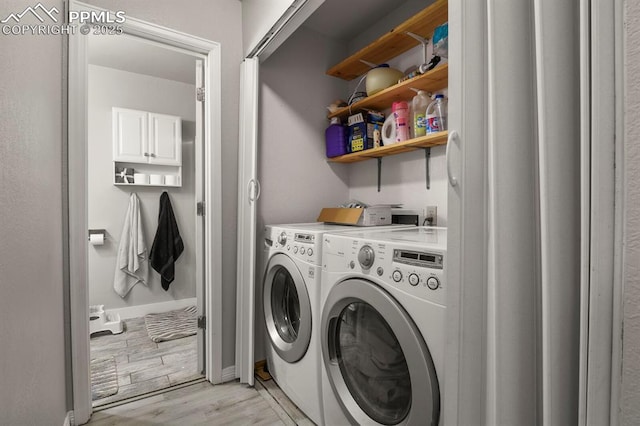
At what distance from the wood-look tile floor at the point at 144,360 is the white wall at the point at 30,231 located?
506mm

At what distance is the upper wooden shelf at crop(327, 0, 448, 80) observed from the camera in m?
1.57

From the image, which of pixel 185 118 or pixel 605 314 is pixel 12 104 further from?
pixel 185 118

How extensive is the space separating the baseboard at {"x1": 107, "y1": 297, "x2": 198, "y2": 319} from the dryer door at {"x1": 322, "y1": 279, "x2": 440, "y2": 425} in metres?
2.63

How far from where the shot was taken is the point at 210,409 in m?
1.65

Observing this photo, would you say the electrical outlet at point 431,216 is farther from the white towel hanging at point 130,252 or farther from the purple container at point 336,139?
the white towel hanging at point 130,252

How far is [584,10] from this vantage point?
1.38 ft

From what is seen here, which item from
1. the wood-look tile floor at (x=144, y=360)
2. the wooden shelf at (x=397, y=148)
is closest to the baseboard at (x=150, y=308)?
the wood-look tile floor at (x=144, y=360)

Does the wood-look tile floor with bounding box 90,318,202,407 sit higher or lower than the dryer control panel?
lower

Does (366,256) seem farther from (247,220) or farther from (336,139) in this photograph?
(336,139)

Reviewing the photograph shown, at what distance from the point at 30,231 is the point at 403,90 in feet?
6.03

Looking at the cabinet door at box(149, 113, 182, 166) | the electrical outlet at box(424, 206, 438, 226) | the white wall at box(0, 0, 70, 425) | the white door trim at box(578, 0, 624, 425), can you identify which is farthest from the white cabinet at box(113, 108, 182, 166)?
the white door trim at box(578, 0, 624, 425)

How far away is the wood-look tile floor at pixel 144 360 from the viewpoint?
188 cm

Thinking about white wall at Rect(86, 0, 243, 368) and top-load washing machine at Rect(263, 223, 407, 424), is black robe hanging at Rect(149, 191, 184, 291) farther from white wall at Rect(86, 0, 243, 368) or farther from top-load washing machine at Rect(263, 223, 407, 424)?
top-load washing machine at Rect(263, 223, 407, 424)

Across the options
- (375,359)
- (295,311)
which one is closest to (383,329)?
(375,359)
